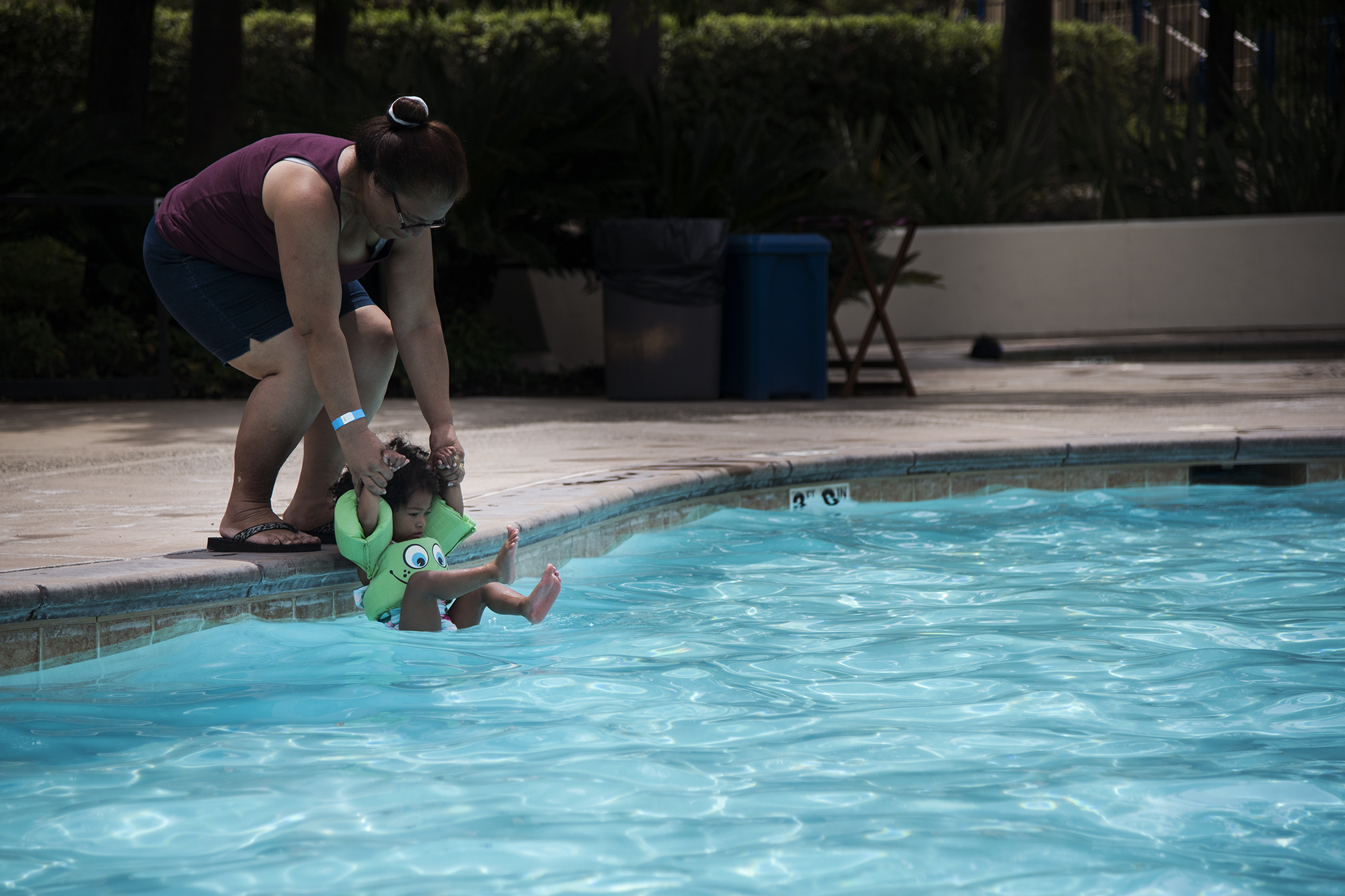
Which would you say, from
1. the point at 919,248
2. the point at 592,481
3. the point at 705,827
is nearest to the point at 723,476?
the point at 592,481

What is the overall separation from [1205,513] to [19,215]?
7876 millimetres

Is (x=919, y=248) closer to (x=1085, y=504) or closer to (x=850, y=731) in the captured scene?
(x=1085, y=504)

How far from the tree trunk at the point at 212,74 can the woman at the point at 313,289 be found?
7.29 meters

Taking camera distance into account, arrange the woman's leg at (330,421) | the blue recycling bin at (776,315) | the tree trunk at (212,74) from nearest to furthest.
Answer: the woman's leg at (330,421), the blue recycling bin at (776,315), the tree trunk at (212,74)

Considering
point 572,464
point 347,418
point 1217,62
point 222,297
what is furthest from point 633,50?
point 347,418

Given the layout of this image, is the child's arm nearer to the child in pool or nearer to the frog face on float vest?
the child in pool

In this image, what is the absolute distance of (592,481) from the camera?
17.1ft

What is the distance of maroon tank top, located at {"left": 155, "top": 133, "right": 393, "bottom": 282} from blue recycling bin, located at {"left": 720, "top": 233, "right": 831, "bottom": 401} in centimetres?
539

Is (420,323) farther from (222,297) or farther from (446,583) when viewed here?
(446,583)

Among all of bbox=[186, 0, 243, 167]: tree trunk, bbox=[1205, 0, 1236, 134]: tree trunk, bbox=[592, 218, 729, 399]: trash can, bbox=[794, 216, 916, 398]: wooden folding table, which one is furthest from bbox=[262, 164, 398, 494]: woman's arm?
bbox=[1205, 0, 1236, 134]: tree trunk

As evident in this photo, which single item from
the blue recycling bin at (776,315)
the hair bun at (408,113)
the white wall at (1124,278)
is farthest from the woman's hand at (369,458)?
the white wall at (1124,278)

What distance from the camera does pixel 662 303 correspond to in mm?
8922

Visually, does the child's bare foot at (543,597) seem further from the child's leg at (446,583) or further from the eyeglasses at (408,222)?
the eyeglasses at (408,222)

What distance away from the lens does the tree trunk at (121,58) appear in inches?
404
